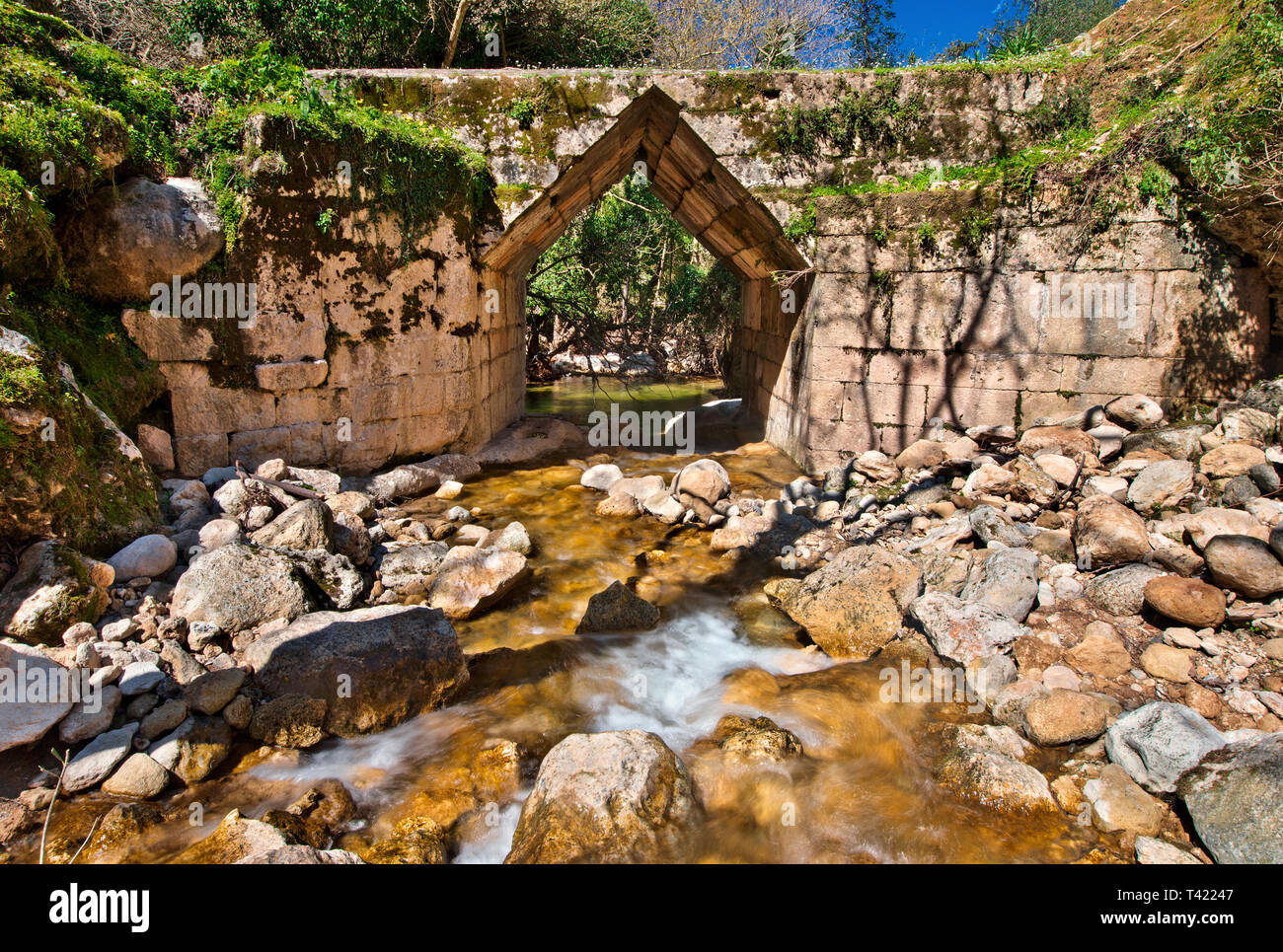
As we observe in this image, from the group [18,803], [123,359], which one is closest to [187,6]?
[123,359]

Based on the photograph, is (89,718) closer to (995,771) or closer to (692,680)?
(692,680)

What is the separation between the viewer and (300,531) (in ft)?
15.1

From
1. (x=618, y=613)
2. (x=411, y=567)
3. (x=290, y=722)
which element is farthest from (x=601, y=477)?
(x=290, y=722)

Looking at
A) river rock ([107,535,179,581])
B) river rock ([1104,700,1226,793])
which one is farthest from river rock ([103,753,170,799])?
river rock ([1104,700,1226,793])

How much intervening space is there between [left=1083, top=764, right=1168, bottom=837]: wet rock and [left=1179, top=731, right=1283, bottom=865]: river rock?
0.13m

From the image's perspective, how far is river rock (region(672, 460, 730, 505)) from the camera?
20.9 ft

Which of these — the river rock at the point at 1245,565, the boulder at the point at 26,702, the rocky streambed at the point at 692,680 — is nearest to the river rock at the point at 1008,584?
the rocky streambed at the point at 692,680

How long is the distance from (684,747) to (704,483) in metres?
3.27

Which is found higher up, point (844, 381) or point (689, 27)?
point (689, 27)

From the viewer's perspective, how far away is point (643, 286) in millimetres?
14781

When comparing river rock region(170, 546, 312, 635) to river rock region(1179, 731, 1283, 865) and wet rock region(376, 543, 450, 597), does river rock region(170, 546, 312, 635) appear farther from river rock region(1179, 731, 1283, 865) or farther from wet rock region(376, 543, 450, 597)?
river rock region(1179, 731, 1283, 865)

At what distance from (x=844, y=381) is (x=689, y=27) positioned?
41.7 ft

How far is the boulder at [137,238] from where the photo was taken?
16.3 ft
